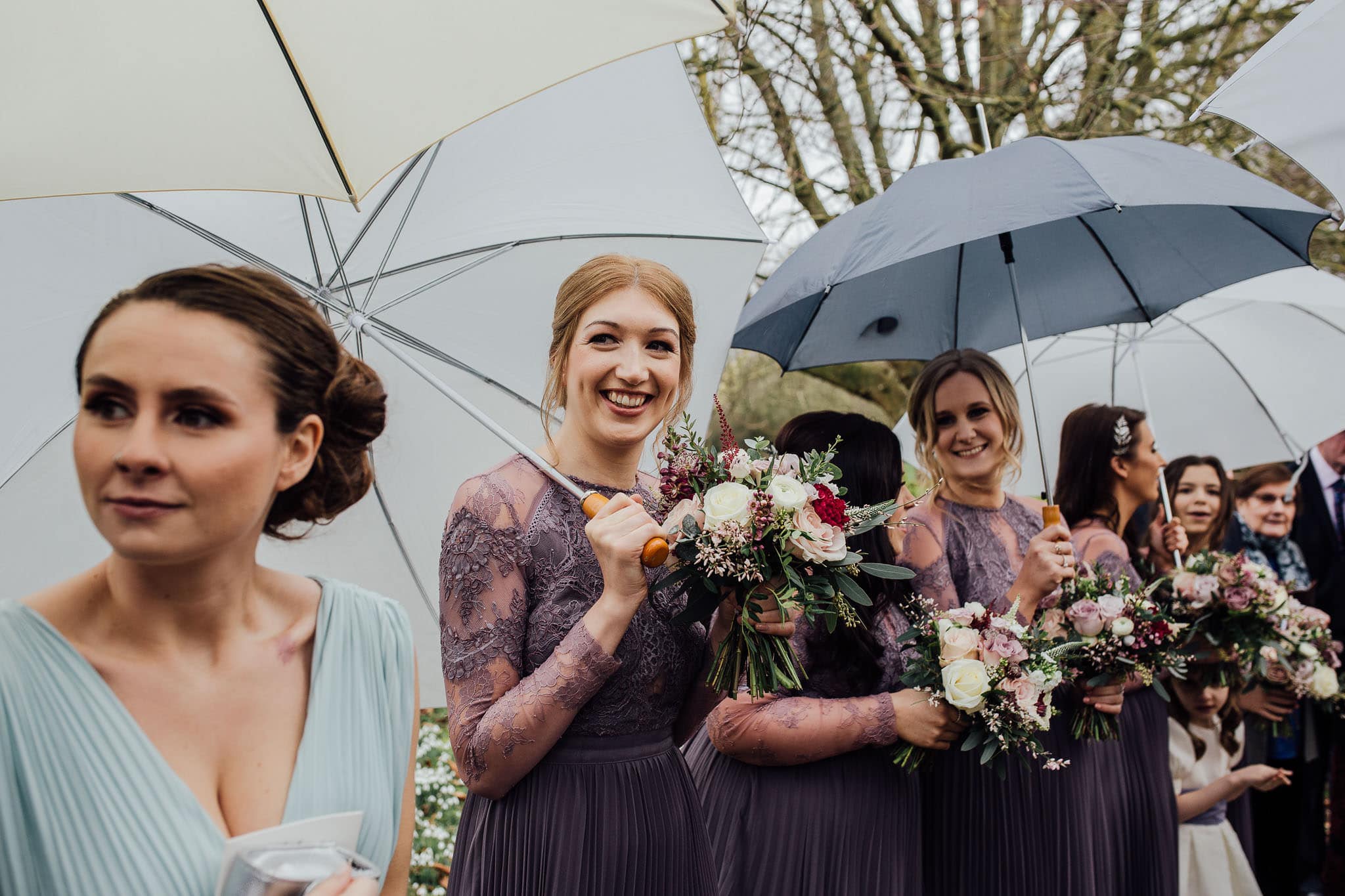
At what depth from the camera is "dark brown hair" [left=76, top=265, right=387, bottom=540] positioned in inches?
62.1

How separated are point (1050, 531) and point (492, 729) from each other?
6.65 feet

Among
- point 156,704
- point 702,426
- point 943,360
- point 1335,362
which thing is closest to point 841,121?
point 1335,362

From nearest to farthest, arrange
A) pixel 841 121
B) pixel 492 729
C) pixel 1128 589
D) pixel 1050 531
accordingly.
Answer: pixel 492 729 → pixel 1050 531 → pixel 1128 589 → pixel 841 121

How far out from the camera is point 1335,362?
16.7ft

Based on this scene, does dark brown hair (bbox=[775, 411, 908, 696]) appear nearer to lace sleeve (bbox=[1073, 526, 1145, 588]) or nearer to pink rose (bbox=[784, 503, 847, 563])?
pink rose (bbox=[784, 503, 847, 563])

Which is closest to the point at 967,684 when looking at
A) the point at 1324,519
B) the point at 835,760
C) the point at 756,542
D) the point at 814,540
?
the point at 835,760

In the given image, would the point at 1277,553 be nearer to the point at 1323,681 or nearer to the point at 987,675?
the point at 1323,681

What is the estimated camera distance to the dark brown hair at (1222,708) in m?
4.48

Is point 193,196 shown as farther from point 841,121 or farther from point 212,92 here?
point 841,121

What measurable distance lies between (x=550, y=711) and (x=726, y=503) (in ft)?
1.85

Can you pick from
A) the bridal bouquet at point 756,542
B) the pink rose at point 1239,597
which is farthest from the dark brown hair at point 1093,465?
the bridal bouquet at point 756,542

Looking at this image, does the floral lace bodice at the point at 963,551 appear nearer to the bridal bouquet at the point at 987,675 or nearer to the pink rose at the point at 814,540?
the bridal bouquet at the point at 987,675

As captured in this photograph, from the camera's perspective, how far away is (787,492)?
2.28m

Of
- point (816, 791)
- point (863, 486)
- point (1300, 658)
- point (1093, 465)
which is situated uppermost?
point (1093, 465)
